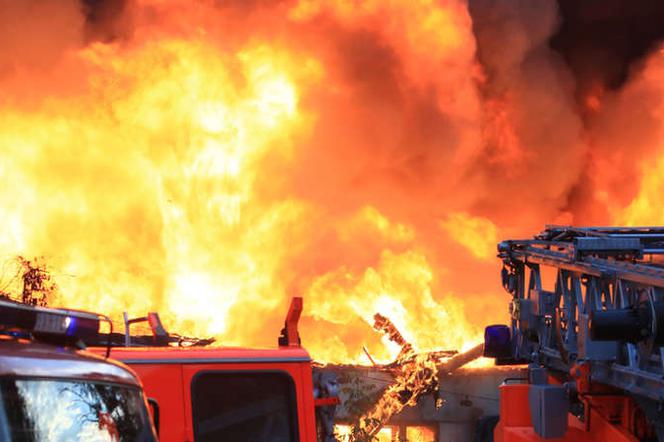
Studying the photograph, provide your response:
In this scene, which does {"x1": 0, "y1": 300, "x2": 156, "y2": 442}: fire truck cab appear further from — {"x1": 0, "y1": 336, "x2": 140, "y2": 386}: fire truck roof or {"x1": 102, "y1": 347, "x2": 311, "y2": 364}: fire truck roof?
{"x1": 102, "y1": 347, "x2": 311, "y2": 364}: fire truck roof

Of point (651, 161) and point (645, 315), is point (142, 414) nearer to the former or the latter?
point (645, 315)

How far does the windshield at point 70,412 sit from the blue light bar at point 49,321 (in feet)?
0.70

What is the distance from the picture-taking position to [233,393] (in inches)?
220

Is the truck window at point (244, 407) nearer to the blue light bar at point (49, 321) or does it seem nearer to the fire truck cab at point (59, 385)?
the fire truck cab at point (59, 385)

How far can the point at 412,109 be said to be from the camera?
22469 mm

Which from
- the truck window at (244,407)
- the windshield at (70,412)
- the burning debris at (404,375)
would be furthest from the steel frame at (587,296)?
the burning debris at (404,375)

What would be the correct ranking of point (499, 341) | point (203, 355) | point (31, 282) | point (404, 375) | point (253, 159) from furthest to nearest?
point (253, 159), point (404, 375), point (31, 282), point (499, 341), point (203, 355)

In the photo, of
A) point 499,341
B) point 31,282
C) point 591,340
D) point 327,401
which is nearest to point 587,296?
point 591,340

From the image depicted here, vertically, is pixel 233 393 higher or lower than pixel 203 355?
lower

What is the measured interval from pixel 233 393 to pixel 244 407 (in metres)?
0.10

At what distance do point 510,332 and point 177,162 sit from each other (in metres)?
11.5

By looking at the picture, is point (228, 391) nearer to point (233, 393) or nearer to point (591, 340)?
point (233, 393)

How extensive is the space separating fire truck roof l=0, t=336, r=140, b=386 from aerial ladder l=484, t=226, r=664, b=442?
3.59 metres

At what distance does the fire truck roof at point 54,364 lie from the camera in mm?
3764
